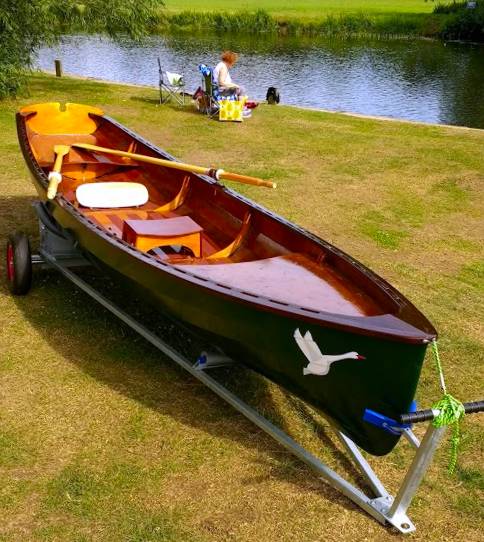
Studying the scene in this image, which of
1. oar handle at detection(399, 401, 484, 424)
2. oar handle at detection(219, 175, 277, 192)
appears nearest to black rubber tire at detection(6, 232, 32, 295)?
oar handle at detection(219, 175, 277, 192)

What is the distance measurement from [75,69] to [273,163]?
52.5ft

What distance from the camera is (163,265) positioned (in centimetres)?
422

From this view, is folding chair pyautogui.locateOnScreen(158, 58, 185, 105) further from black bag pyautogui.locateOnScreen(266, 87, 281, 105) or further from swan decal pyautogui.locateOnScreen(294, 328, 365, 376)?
swan decal pyautogui.locateOnScreen(294, 328, 365, 376)

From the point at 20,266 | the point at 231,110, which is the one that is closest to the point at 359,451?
the point at 20,266

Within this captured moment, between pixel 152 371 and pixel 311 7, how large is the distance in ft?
161

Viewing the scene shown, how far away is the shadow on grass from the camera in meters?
4.12

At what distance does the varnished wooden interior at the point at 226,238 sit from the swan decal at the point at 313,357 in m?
0.20

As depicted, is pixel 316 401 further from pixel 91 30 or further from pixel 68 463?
pixel 91 30

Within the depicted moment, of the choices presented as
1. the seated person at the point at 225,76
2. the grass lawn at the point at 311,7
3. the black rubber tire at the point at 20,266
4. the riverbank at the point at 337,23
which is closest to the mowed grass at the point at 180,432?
the black rubber tire at the point at 20,266

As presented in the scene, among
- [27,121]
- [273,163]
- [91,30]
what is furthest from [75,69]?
[27,121]

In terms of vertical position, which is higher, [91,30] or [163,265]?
[91,30]

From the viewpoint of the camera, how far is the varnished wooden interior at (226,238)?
159 inches

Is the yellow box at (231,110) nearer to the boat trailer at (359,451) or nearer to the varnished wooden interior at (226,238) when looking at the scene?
the varnished wooden interior at (226,238)

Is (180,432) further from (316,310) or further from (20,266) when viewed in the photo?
(20,266)
